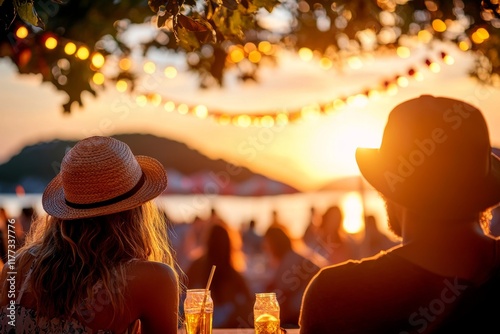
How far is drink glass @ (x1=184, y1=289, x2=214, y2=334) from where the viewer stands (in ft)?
9.27

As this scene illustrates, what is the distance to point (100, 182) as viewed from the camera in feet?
9.60

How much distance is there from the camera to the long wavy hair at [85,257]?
8.92 feet

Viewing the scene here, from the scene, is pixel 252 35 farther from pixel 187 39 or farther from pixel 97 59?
pixel 187 39

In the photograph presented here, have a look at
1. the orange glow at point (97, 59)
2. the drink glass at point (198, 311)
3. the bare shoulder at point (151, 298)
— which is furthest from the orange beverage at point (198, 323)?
the orange glow at point (97, 59)

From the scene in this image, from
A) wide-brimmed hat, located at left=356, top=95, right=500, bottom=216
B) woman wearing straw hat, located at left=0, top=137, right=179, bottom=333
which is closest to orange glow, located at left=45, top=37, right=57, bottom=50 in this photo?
woman wearing straw hat, located at left=0, top=137, right=179, bottom=333

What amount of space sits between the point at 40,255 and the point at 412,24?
6939mm

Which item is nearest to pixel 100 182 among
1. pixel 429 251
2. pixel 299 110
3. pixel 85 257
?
pixel 85 257

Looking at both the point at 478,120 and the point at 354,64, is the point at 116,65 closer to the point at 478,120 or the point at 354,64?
the point at 354,64

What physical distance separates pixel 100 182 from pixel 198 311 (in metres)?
0.65

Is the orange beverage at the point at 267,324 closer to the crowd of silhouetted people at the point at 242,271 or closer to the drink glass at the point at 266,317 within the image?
the drink glass at the point at 266,317

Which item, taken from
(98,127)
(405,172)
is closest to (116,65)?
(98,127)

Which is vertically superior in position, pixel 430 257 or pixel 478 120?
pixel 478 120

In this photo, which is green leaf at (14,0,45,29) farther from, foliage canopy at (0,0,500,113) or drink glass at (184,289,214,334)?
foliage canopy at (0,0,500,113)

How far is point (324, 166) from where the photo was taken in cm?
1095
